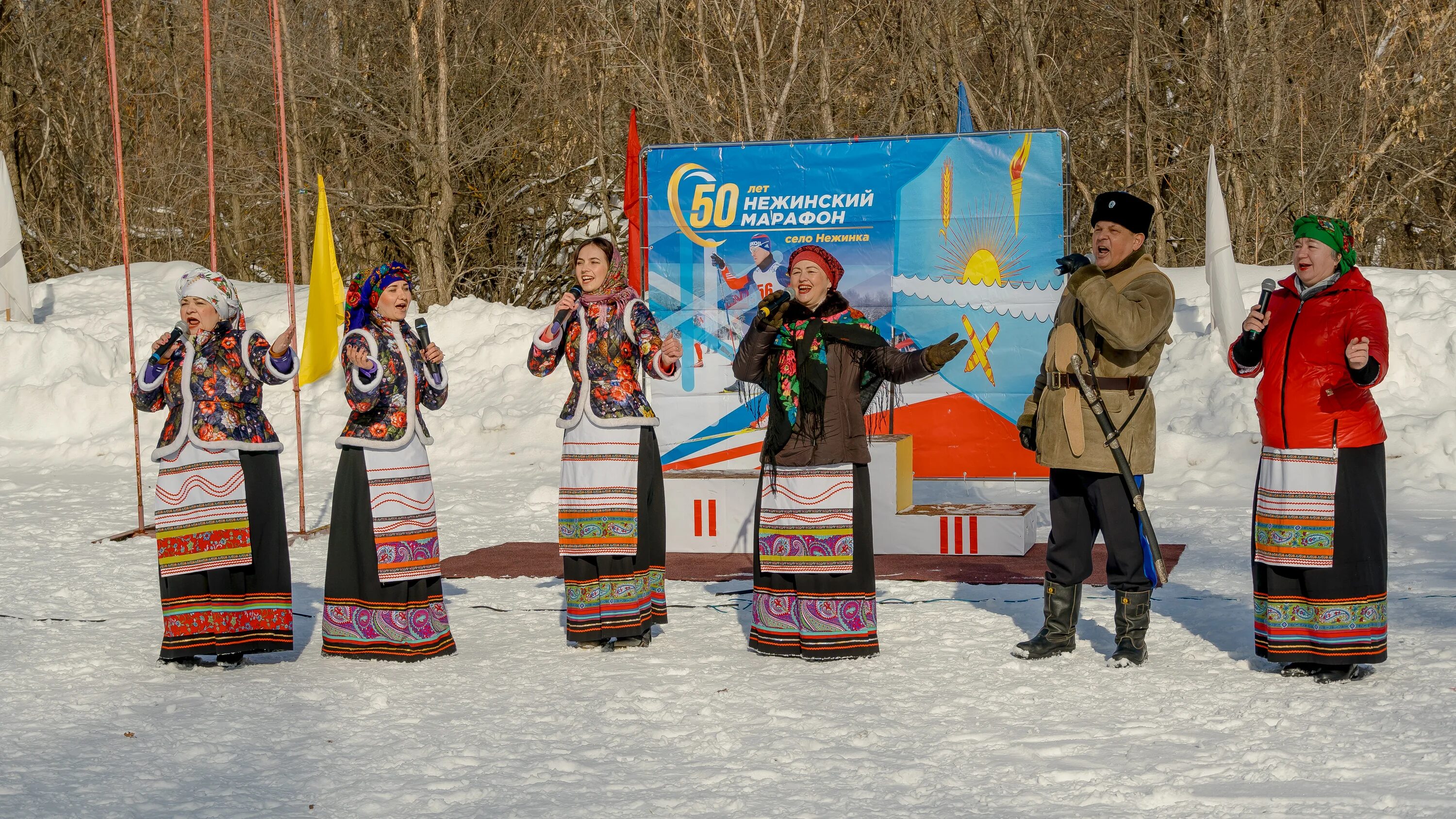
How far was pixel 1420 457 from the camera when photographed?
1081 centimetres

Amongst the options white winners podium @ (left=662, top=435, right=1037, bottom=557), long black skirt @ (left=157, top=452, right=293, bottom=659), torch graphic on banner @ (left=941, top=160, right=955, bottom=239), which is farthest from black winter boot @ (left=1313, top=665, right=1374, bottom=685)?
torch graphic on banner @ (left=941, top=160, right=955, bottom=239)

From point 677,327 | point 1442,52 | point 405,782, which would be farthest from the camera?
point 1442,52

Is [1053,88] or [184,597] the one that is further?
[1053,88]

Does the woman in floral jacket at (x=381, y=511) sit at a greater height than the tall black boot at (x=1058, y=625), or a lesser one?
greater

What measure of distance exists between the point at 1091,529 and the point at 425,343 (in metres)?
2.84

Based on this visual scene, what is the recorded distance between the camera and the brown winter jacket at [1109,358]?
5.32 m

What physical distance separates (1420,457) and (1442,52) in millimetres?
10209

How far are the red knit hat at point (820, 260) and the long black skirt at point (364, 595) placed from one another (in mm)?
Result: 1948

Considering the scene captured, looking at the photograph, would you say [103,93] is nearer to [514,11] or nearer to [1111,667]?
[514,11]

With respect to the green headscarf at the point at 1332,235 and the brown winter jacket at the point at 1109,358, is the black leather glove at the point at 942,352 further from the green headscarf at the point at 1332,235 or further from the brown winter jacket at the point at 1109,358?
the green headscarf at the point at 1332,235

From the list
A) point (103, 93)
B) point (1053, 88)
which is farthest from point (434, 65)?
point (1053, 88)

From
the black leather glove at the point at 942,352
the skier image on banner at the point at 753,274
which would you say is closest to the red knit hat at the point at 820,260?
the black leather glove at the point at 942,352

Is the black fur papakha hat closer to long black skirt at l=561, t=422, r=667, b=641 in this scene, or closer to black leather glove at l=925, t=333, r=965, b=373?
black leather glove at l=925, t=333, r=965, b=373

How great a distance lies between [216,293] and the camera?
5.91m
